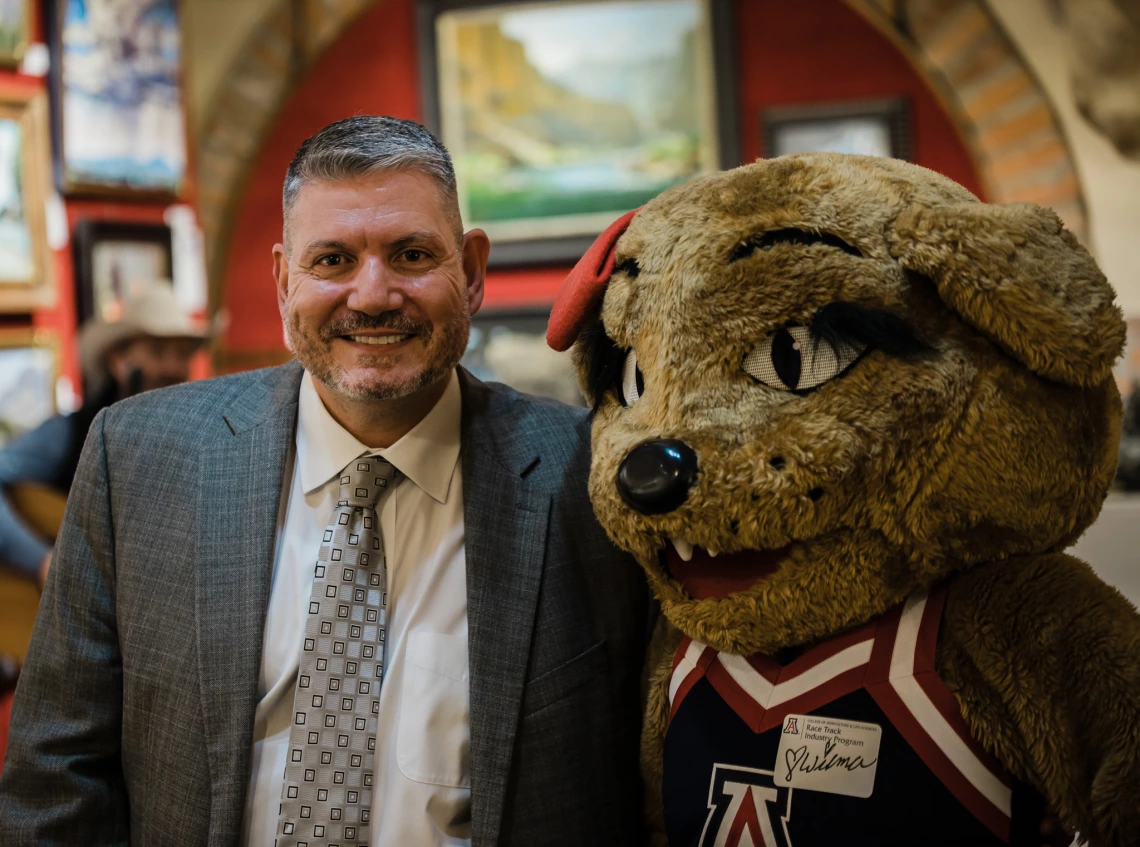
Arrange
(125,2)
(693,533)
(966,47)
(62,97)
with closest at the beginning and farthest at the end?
(693,533)
(62,97)
(125,2)
(966,47)

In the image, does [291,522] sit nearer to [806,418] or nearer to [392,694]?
[392,694]

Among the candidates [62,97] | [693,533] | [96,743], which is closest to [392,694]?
[96,743]

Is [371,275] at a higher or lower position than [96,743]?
higher

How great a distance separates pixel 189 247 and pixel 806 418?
127 inches

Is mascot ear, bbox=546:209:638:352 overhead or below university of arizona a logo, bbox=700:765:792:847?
overhead

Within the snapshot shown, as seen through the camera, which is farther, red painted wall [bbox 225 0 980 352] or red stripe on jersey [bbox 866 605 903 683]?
red painted wall [bbox 225 0 980 352]

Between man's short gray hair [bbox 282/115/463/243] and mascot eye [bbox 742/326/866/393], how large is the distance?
1.84 feet

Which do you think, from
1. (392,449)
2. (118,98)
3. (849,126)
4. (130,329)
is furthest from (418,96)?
(392,449)

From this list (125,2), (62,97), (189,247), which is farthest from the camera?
(189,247)

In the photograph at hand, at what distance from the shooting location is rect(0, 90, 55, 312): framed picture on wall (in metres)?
3.05

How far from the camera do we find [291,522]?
1470 mm

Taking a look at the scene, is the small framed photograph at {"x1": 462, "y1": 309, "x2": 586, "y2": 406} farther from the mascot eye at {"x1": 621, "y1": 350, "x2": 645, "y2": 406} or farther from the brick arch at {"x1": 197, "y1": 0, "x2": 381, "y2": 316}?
the mascot eye at {"x1": 621, "y1": 350, "x2": 645, "y2": 406}

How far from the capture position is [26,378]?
3.10m

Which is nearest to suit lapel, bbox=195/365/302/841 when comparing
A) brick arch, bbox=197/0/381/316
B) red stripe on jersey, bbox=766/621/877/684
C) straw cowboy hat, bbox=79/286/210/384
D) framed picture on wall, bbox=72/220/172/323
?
red stripe on jersey, bbox=766/621/877/684
